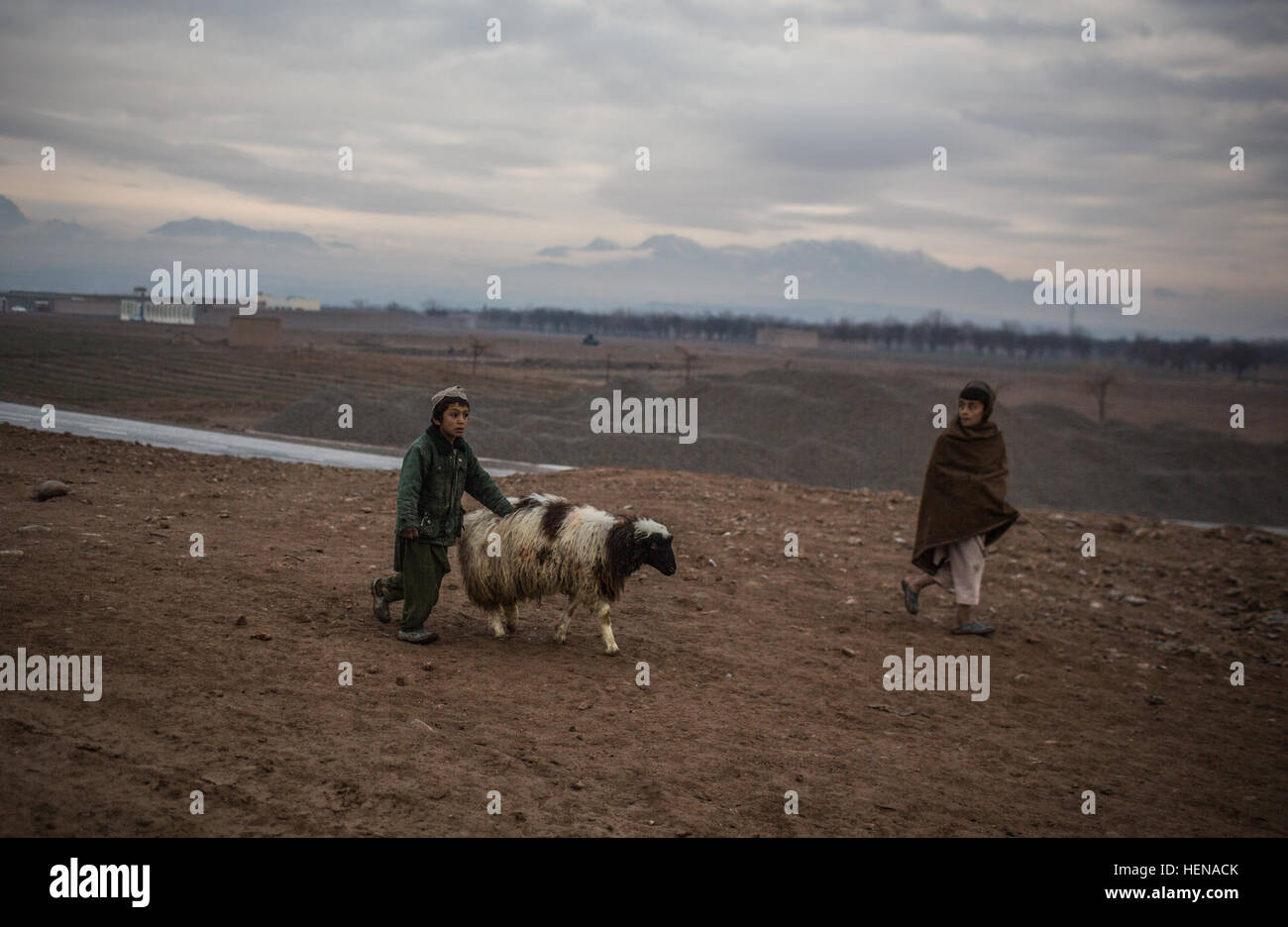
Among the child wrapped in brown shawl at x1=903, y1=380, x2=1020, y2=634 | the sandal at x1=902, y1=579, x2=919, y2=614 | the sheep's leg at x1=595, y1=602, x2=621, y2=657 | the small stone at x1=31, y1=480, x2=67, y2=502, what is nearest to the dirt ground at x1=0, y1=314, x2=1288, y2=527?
the small stone at x1=31, y1=480, x2=67, y2=502

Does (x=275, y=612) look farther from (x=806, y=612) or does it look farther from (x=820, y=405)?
(x=820, y=405)

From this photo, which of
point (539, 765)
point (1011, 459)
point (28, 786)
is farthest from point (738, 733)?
point (1011, 459)

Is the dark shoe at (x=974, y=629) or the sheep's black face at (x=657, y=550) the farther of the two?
the dark shoe at (x=974, y=629)

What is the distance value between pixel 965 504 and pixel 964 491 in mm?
119

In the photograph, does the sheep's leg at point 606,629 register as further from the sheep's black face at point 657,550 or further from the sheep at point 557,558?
the sheep's black face at point 657,550

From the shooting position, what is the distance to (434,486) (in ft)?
21.8

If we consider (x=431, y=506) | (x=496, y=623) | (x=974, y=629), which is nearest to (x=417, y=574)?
(x=431, y=506)

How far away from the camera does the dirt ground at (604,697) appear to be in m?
4.43

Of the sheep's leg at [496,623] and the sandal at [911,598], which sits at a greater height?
the sheep's leg at [496,623]

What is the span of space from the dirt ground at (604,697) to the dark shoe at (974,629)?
192mm

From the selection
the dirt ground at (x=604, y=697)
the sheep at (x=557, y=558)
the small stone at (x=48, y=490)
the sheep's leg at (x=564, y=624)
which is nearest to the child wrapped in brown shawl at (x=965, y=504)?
the dirt ground at (x=604, y=697)

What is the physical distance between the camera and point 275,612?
6945 millimetres

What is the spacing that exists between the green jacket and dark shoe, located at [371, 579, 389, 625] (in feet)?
2.13
